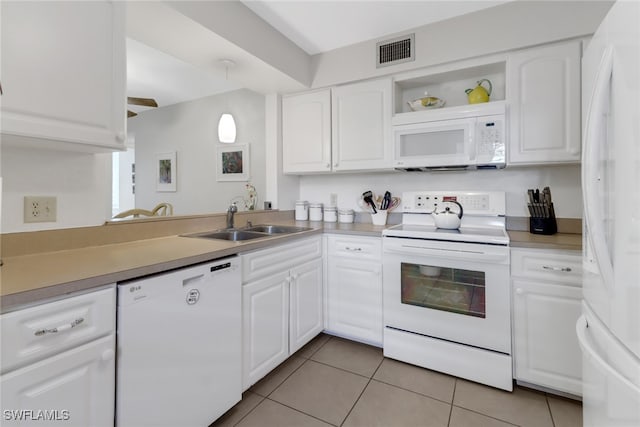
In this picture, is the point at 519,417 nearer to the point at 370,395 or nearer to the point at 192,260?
the point at 370,395

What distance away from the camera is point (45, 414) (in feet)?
2.74

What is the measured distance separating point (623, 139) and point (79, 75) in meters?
1.83

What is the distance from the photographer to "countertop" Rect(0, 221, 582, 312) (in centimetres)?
85

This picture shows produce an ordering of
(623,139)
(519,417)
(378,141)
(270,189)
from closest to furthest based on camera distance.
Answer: (623,139), (519,417), (378,141), (270,189)

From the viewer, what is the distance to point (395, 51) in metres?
2.28

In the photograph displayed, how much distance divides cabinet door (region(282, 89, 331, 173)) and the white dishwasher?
1429 mm

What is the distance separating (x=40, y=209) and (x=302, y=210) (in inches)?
74.6

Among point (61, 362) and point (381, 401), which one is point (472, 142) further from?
point (61, 362)

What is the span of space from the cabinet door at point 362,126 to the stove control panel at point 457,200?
0.34m

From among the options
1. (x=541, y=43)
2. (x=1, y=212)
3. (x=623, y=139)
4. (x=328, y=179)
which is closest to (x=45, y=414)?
(x=1, y=212)

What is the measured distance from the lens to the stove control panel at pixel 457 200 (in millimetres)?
2102

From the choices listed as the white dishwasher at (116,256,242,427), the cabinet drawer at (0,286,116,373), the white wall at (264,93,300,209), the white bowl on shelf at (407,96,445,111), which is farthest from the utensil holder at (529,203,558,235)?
the cabinet drawer at (0,286,116,373)

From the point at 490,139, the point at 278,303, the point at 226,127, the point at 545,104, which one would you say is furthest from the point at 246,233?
the point at 545,104

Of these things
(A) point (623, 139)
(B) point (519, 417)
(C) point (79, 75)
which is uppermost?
(C) point (79, 75)
